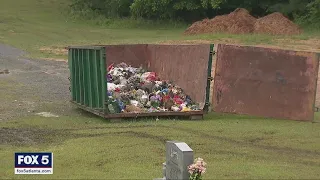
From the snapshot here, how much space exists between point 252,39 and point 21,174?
94.3ft

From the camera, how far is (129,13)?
52.0 meters

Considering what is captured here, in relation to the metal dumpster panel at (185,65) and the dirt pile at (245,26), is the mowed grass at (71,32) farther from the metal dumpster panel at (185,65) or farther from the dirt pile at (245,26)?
the metal dumpster panel at (185,65)

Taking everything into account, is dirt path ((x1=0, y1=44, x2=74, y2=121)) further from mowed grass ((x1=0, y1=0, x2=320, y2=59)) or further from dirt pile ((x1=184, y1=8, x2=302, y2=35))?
dirt pile ((x1=184, y1=8, x2=302, y2=35))

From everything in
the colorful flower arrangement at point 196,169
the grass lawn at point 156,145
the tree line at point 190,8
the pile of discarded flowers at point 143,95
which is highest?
the tree line at point 190,8

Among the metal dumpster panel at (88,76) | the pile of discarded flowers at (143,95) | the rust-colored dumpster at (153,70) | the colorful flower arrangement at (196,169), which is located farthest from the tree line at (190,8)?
the colorful flower arrangement at (196,169)

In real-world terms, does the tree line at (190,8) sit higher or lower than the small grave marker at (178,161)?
higher

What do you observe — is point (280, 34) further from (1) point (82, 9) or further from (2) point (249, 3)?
(1) point (82, 9)

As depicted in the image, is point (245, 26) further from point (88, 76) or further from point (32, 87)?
point (88, 76)

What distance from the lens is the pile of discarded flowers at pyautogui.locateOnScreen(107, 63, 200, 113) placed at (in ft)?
51.2

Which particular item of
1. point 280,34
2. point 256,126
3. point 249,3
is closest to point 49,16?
point 249,3

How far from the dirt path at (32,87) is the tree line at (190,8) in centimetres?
2040

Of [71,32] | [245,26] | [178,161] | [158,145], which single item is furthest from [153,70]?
[71,32]

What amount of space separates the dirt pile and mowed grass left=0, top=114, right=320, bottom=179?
25.9m

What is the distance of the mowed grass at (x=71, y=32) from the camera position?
34969 millimetres
